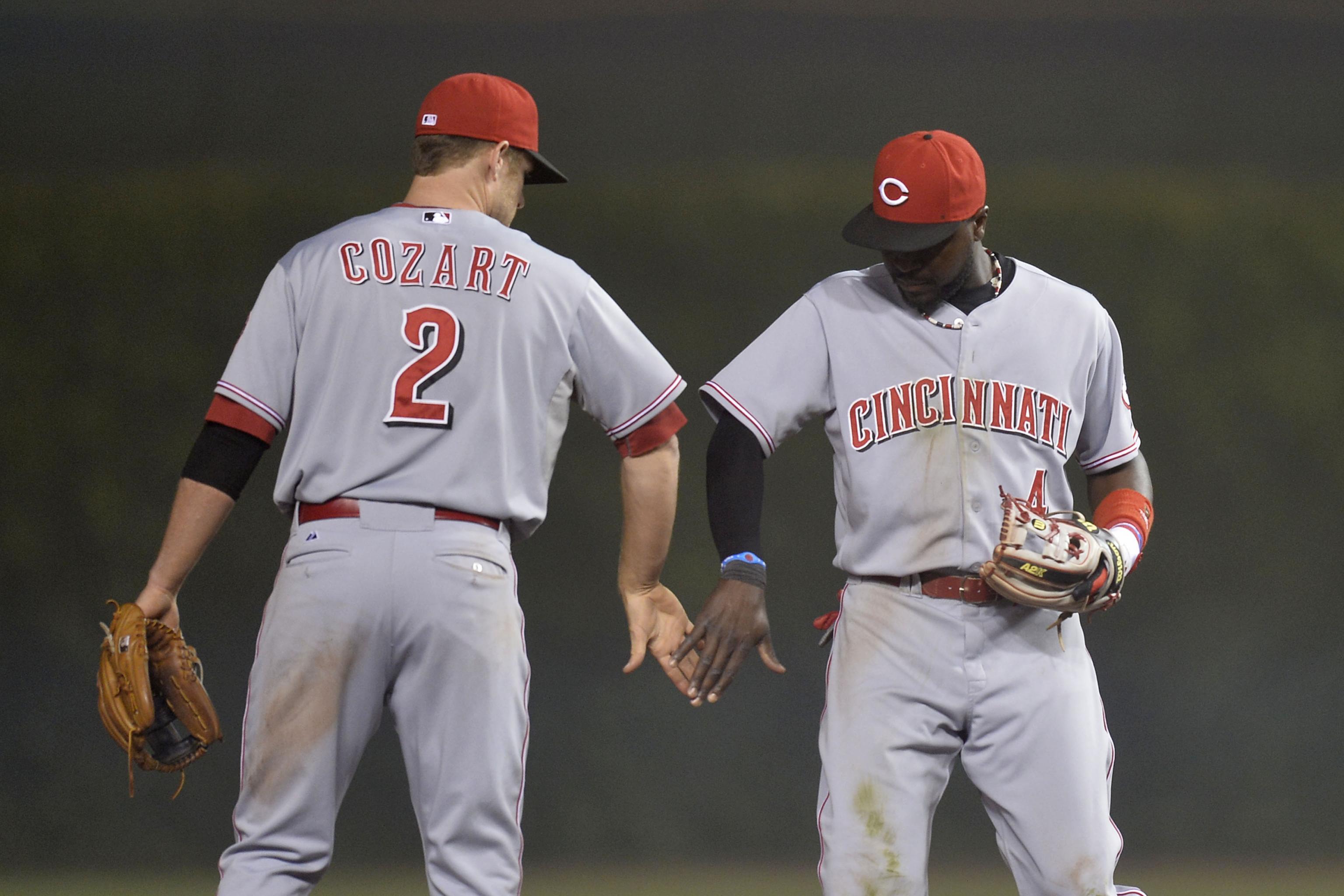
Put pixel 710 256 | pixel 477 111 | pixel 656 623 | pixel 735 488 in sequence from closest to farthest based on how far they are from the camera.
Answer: pixel 735 488 < pixel 477 111 < pixel 656 623 < pixel 710 256

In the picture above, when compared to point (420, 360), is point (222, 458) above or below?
below

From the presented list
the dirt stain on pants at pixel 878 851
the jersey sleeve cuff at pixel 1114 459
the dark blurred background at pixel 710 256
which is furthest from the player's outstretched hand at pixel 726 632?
the dark blurred background at pixel 710 256

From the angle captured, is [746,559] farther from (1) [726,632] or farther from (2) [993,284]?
(2) [993,284]

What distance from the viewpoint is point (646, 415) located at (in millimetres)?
2666

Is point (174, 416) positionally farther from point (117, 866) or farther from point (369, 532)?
point (369, 532)

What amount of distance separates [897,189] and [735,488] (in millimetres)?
583

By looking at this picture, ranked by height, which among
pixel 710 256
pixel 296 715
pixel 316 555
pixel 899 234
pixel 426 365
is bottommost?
pixel 296 715

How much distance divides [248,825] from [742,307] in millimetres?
3039

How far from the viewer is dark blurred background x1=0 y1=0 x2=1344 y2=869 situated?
491cm

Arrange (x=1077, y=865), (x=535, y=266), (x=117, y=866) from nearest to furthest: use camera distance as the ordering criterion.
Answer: (x=1077, y=865) → (x=535, y=266) → (x=117, y=866)

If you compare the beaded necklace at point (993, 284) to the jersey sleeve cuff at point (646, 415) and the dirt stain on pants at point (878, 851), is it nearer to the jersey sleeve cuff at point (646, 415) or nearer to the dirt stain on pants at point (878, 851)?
the jersey sleeve cuff at point (646, 415)

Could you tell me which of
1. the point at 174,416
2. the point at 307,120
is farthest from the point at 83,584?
the point at 307,120

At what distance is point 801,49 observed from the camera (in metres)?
4.98

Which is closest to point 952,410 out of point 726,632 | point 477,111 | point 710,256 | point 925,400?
point 925,400
